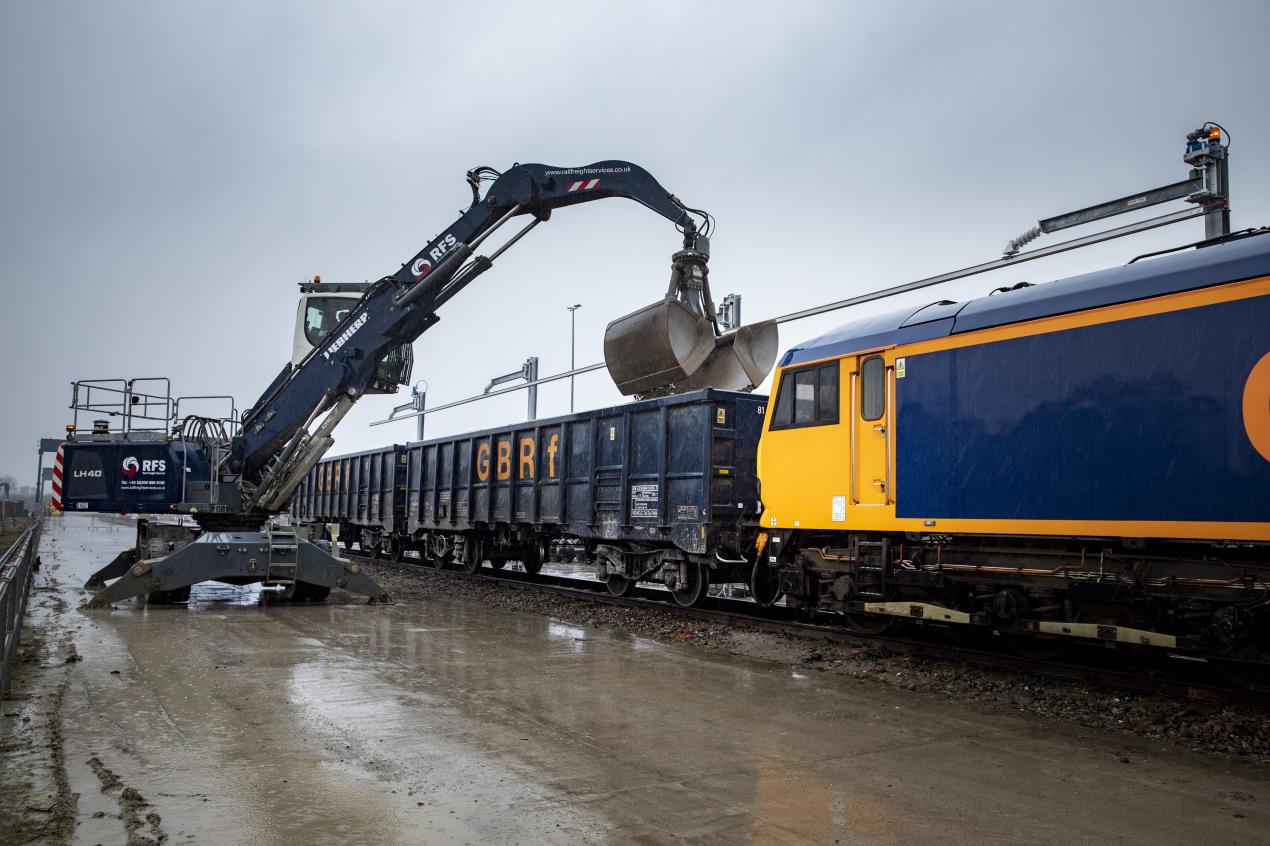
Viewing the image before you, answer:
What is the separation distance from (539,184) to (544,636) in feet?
21.3

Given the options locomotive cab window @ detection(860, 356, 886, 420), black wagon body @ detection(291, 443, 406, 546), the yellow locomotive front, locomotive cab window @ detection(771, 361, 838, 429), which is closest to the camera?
the yellow locomotive front

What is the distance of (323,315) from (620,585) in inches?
243

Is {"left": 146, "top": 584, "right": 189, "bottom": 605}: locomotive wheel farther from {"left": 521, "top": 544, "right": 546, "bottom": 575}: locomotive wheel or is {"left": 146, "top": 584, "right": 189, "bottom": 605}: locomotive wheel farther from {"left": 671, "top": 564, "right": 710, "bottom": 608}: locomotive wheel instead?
{"left": 521, "top": 544, "right": 546, "bottom": 575}: locomotive wheel

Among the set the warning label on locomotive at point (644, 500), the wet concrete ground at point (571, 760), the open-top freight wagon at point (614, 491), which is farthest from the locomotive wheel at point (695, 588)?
the wet concrete ground at point (571, 760)

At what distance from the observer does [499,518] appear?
52.3ft

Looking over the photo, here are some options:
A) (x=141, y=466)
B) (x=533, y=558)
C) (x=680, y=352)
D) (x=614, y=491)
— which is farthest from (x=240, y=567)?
(x=533, y=558)

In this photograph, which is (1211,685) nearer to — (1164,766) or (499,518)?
(1164,766)

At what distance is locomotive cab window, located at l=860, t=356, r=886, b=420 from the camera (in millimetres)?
8539

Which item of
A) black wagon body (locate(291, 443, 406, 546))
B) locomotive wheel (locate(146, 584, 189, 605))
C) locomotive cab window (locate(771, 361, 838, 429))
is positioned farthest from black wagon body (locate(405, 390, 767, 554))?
locomotive wheel (locate(146, 584, 189, 605))

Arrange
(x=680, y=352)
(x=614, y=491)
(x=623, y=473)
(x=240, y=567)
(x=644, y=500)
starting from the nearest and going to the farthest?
(x=240, y=567), (x=680, y=352), (x=644, y=500), (x=623, y=473), (x=614, y=491)

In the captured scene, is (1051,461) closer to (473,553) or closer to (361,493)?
(473,553)

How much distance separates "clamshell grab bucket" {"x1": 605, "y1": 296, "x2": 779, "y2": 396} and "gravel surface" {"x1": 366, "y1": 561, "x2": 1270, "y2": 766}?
3242 millimetres

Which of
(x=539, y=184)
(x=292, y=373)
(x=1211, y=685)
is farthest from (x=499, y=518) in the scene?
(x=1211, y=685)

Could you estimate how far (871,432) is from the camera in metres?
8.56
